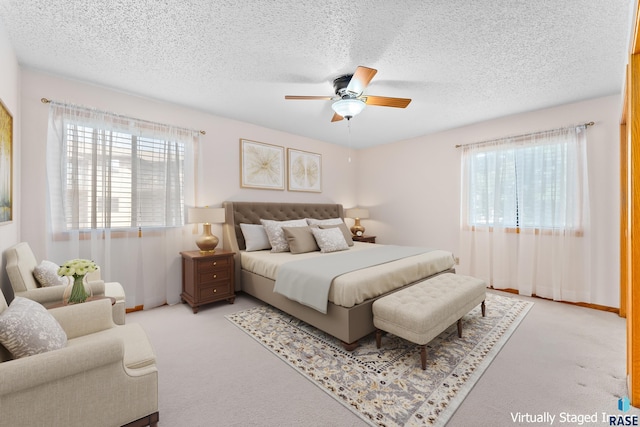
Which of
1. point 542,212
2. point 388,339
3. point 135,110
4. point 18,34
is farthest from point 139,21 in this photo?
point 542,212

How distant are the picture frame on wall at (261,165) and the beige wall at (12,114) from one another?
2321 millimetres

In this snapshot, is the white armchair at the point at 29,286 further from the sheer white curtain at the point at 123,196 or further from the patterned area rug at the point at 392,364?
the patterned area rug at the point at 392,364

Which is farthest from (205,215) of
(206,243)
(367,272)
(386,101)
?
Result: (386,101)

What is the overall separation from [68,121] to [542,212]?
5.90m

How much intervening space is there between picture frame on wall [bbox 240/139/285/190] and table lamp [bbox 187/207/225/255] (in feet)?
2.92

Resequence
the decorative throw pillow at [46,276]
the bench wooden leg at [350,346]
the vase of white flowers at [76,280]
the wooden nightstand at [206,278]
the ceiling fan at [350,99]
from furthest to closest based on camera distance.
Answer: the wooden nightstand at [206,278]
the ceiling fan at [350,99]
the bench wooden leg at [350,346]
the decorative throw pillow at [46,276]
the vase of white flowers at [76,280]

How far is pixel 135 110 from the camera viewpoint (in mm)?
3188

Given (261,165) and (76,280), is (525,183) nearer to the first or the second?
(261,165)

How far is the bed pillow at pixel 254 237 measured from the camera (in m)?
3.76

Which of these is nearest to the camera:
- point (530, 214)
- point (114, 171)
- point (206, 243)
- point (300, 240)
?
point (114, 171)

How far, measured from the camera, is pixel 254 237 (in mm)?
3816

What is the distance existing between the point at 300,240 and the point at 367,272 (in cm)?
135

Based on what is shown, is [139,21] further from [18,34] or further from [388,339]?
[388,339]

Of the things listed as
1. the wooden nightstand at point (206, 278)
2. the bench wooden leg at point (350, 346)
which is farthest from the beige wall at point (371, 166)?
the bench wooden leg at point (350, 346)
